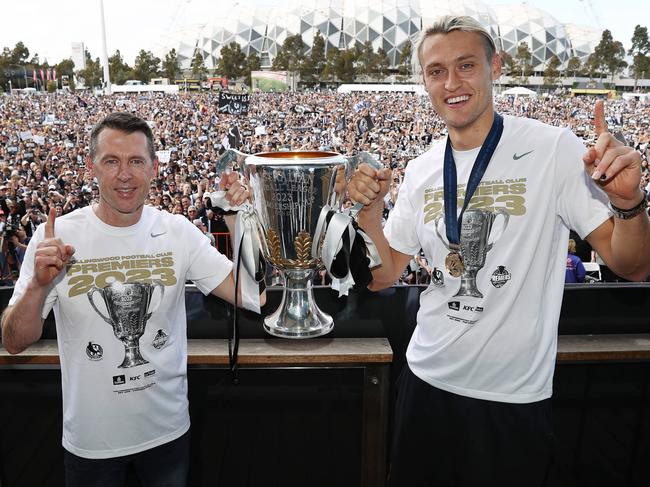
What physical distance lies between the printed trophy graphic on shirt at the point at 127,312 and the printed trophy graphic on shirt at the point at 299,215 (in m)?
0.39

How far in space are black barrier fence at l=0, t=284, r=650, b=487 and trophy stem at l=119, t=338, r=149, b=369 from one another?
Answer: 51cm

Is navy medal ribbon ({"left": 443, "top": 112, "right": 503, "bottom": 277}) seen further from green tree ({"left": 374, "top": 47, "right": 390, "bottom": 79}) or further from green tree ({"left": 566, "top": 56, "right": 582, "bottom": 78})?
green tree ({"left": 566, "top": 56, "right": 582, "bottom": 78})

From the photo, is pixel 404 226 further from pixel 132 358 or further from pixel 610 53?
pixel 610 53

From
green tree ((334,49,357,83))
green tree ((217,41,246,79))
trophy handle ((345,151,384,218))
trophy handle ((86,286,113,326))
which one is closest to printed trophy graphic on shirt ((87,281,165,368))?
trophy handle ((86,286,113,326))

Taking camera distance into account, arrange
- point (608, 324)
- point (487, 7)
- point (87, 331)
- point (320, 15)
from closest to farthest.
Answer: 1. point (87, 331)
2. point (608, 324)
3. point (320, 15)
4. point (487, 7)

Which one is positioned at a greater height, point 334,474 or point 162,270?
point 162,270

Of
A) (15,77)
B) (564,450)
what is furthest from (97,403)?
(15,77)

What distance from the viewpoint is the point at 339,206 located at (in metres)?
1.72

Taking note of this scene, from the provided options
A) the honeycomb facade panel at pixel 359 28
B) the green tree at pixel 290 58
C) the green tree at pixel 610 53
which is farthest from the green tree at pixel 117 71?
the green tree at pixel 610 53

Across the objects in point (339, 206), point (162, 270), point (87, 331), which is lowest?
point (87, 331)

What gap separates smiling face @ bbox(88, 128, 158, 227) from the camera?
171 centimetres

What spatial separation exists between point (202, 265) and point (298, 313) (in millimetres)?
354

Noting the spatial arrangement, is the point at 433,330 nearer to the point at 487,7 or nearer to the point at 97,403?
the point at 97,403

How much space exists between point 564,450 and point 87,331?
1.91 m
